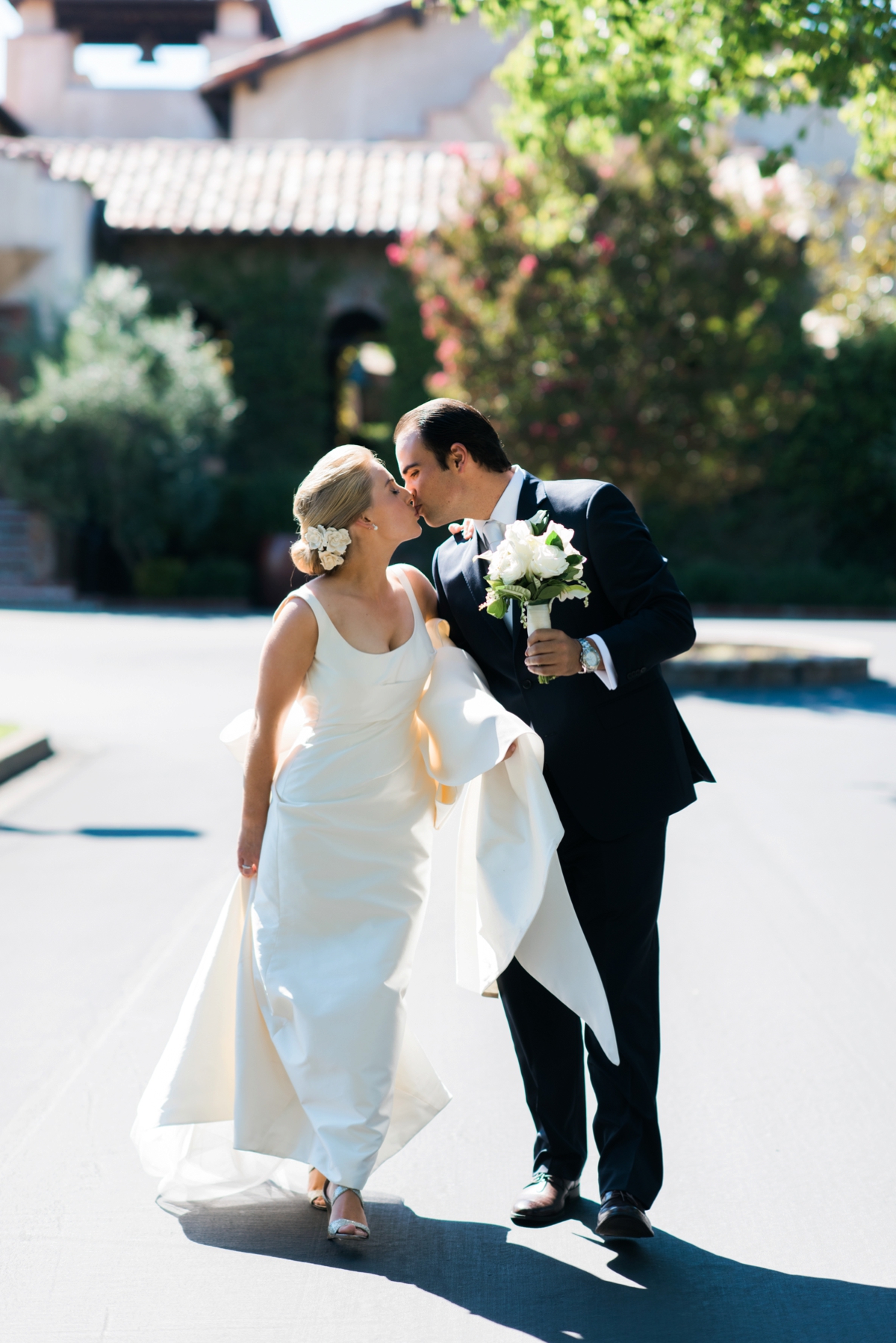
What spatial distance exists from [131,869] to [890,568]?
70.1 feet

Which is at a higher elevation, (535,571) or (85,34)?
(85,34)

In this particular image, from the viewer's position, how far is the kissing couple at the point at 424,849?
11.7 feet

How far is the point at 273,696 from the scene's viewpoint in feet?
12.0

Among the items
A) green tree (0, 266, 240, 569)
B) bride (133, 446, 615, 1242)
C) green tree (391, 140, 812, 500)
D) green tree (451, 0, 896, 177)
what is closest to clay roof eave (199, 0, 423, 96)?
green tree (0, 266, 240, 569)

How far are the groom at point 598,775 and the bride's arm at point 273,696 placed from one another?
0.44 m

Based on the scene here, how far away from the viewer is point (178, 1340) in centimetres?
302

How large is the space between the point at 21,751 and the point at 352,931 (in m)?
6.86

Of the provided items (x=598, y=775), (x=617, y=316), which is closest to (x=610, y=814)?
(x=598, y=775)

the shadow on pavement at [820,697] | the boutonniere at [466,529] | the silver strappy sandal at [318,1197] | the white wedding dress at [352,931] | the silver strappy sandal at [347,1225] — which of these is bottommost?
the silver strappy sandal at [318,1197]

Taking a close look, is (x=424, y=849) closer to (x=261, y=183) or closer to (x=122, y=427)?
(x=122, y=427)

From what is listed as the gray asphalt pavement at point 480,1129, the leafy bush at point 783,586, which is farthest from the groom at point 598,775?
the leafy bush at point 783,586

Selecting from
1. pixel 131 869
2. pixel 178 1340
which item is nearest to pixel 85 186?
pixel 131 869

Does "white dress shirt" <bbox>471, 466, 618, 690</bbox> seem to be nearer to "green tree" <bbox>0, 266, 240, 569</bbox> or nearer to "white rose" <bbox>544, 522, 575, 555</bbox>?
"white rose" <bbox>544, 522, 575, 555</bbox>

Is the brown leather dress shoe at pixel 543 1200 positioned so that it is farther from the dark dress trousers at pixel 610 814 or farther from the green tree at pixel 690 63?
the green tree at pixel 690 63
